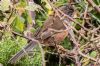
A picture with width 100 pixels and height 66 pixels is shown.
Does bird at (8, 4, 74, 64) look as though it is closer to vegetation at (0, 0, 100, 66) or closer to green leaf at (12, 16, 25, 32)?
vegetation at (0, 0, 100, 66)

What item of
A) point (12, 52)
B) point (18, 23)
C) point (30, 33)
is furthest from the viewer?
point (30, 33)

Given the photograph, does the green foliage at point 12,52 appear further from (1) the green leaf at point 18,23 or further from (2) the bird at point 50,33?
(2) the bird at point 50,33

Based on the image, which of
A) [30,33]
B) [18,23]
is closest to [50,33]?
[30,33]

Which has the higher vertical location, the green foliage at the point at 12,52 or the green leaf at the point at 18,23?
the green leaf at the point at 18,23

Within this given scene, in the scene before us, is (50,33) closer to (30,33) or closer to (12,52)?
(30,33)

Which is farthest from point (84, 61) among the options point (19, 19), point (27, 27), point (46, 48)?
point (27, 27)

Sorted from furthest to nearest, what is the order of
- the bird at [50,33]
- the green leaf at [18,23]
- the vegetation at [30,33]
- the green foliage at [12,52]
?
the bird at [50,33]
the green foliage at [12,52]
the green leaf at [18,23]
the vegetation at [30,33]

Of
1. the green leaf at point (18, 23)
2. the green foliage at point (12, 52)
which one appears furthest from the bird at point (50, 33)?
the green leaf at point (18, 23)

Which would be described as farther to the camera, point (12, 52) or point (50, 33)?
point (50, 33)

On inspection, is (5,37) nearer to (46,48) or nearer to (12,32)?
(12,32)

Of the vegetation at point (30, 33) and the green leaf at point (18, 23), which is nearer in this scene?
the vegetation at point (30, 33)

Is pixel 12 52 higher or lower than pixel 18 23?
lower
